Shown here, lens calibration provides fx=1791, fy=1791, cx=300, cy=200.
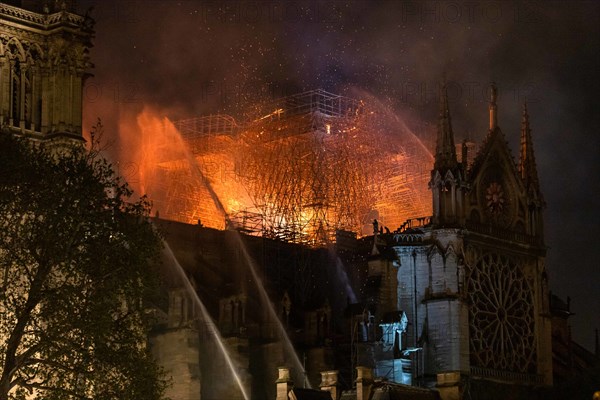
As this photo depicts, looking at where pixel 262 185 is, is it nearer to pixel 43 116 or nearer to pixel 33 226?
pixel 43 116

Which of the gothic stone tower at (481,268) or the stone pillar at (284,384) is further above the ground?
the gothic stone tower at (481,268)

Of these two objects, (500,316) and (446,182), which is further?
(500,316)

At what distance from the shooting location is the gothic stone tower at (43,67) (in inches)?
3113

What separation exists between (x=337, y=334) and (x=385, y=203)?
16.3 m

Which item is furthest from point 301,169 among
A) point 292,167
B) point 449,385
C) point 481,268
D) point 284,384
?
point 284,384

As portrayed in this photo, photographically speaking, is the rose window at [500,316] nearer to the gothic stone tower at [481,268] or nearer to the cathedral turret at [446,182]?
the gothic stone tower at [481,268]

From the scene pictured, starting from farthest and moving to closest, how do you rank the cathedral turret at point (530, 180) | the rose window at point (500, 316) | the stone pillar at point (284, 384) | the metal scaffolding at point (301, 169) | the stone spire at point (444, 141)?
the metal scaffolding at point (301, 169), the cathedral turret at point (530, 180), the stone spire at point (444, 141), the rose window at point (500, 316), the stone pillar at point (284, 384)

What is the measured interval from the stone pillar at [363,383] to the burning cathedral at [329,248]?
0.26ft

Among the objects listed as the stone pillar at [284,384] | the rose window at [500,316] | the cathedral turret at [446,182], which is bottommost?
the stone pillar at [284,384]

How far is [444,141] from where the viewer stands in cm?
9719

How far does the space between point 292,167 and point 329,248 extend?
8909 mm

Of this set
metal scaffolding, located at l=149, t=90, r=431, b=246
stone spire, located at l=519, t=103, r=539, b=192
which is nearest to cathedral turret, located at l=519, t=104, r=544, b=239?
stone spire, located at l=519, t=103, r=539, b=192

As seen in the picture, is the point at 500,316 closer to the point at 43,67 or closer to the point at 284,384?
the point at 284,384

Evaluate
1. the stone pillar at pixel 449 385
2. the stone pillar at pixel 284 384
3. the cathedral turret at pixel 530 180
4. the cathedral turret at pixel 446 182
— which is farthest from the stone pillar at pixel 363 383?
the cathedral turret at pixel 530 180
